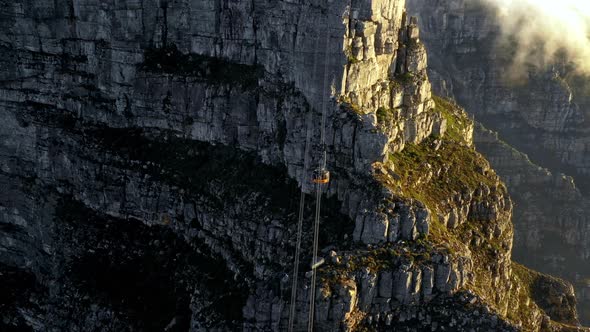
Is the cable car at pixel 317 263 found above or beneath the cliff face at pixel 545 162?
above

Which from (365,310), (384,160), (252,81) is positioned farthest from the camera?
(252,81)

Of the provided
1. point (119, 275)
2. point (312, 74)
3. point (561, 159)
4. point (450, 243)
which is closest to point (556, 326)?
point (450, 243)

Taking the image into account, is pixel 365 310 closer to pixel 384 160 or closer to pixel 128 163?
pixel 384 160

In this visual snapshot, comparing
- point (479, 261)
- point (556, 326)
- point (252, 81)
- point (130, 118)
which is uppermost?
point (252, 81)

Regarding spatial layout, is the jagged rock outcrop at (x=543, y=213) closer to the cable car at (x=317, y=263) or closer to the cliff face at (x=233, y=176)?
the cliff face at (x=233, y=176)

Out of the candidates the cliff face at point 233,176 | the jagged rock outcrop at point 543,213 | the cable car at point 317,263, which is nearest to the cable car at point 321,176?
the cliff face at point 233,176

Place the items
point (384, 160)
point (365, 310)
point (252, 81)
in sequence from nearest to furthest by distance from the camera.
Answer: point (365, 310), point (384, 160), point (252, 81)
